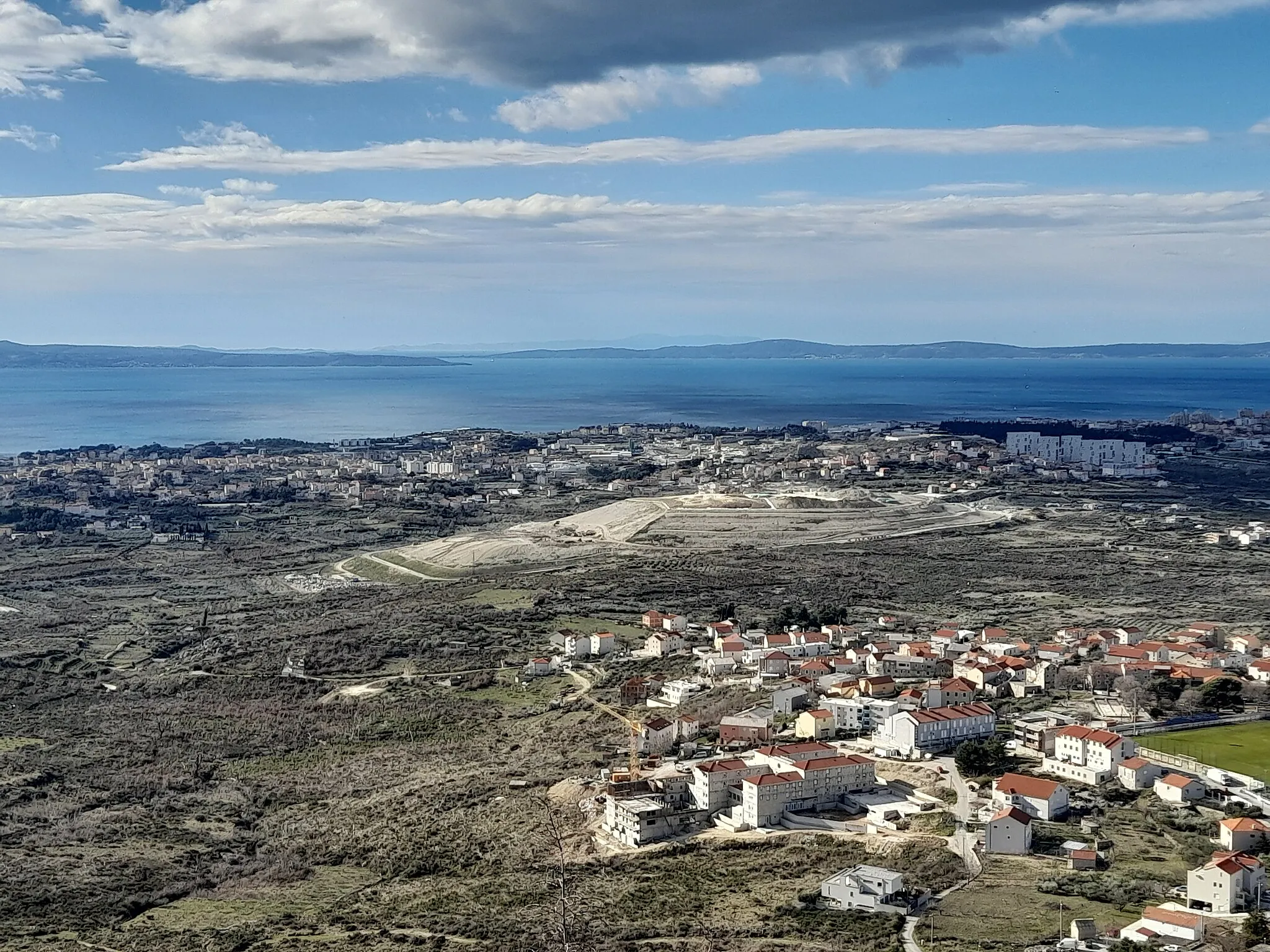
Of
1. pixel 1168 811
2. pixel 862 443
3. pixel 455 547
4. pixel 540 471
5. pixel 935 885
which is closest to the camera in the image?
→ pixel 935 885

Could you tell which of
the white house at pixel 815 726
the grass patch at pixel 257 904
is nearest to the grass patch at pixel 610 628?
the white house at pixel 815 726

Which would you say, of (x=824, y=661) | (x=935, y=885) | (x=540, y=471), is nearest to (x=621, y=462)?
(x=540, y=471)

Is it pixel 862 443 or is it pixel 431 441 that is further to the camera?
pixel 431 441

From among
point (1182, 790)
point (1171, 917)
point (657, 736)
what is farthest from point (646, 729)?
point (1171, 917)

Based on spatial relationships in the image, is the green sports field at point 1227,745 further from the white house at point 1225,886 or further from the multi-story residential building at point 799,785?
the multi-story residential building at point 799,785

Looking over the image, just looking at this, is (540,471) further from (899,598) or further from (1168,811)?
(1168,811)
